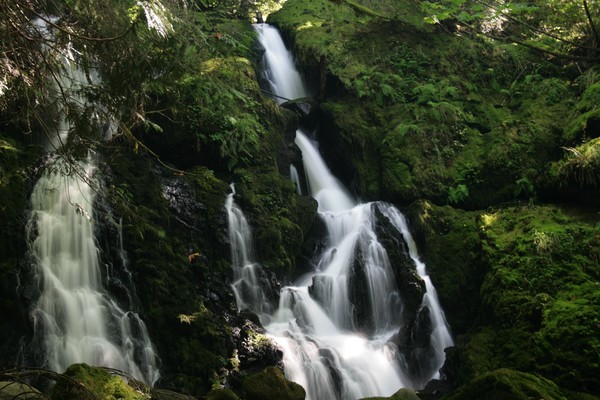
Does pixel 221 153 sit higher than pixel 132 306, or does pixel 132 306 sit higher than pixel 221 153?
pixel 221 153

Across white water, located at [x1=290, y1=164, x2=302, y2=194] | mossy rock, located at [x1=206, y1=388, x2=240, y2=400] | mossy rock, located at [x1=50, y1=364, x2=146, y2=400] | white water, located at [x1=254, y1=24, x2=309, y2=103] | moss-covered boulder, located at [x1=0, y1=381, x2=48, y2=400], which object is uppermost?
white water, located at [x1=254, y1=24, x2=309, y2=103]

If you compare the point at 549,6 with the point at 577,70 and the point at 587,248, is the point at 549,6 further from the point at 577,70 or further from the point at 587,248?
the point at 587,248

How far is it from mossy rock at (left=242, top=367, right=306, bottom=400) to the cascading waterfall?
141 centimetres

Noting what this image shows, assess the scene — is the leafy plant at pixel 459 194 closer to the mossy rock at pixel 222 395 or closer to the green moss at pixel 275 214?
the green moss at pixel 275 214

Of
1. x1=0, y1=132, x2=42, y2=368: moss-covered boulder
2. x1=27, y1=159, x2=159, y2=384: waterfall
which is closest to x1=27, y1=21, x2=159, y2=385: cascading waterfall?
x1=27, y1=159, x2=159, y2=384: waterfall

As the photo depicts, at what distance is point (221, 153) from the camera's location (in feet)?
32.1

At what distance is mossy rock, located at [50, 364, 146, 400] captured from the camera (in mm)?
3973

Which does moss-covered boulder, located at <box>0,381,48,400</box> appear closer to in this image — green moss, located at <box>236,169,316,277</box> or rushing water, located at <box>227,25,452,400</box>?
rushing water, located at <box>227,25,452,400</box>

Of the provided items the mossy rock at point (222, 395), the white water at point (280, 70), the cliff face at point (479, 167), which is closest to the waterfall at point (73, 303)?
the mossy rock at point (222, 395)

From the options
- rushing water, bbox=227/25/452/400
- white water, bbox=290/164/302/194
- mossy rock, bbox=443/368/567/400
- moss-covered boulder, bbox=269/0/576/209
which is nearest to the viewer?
mossy rock, bbox=443/368/567/400

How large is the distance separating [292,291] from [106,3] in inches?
228

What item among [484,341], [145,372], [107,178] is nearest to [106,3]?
[107,178]

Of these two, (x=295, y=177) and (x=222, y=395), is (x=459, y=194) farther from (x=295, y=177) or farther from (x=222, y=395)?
(x=222, y=395)

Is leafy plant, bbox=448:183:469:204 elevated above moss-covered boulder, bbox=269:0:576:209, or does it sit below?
below
